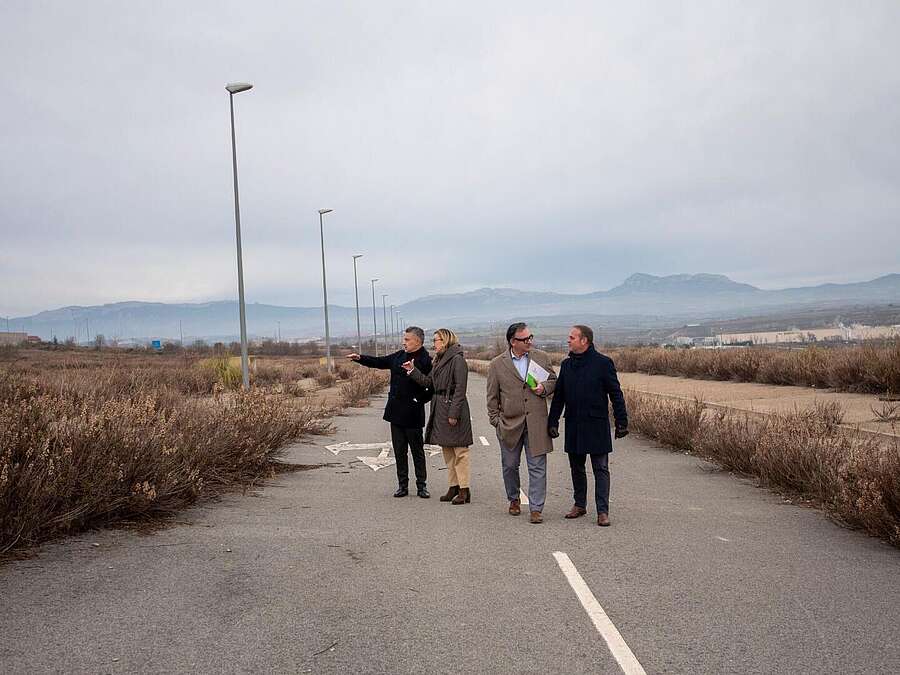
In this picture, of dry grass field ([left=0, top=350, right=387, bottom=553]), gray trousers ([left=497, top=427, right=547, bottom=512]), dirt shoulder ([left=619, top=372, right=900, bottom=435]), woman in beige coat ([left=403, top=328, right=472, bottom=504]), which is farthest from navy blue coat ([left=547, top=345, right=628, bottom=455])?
dirt shoulder ([left=619, top=372, right=900, bottom=435])

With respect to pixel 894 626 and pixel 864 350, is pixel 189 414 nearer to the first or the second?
pixel 894 626

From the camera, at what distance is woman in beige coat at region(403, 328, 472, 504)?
9.81 meters

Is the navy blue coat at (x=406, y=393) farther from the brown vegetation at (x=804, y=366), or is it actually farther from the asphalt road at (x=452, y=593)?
the brown vegetation at (x=804, y=366)

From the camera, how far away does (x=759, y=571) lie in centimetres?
667

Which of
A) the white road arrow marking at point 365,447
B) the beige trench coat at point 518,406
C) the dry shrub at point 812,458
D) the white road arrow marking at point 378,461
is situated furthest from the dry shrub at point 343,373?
the beige trench coat at point 518,406

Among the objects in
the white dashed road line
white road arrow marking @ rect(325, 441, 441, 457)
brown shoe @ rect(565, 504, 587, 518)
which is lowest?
white road arrow marking @ rect(325, 441, 441, 457)

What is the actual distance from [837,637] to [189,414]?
8568mm

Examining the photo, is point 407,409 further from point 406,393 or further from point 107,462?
point 107,462

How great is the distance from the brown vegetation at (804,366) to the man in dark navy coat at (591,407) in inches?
670

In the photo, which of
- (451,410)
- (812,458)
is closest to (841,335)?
(812,458)

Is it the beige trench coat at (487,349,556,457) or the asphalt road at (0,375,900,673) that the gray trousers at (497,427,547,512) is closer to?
the beige trench coat at (487,349,556,457)

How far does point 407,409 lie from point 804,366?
21.3 metres

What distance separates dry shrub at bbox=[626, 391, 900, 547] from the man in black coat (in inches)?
→ 175

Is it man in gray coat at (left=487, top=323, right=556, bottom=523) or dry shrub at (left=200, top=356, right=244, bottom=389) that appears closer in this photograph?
man in gray coat at (left=487, top=323, right=556, bottom=523)
